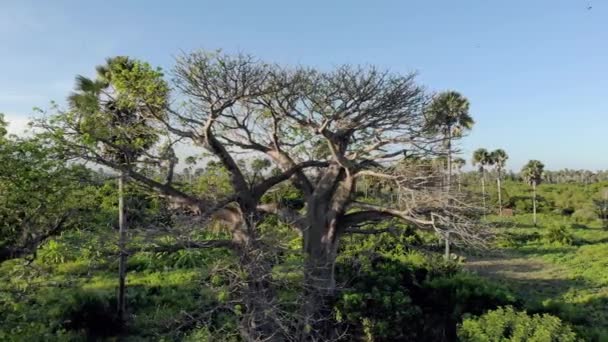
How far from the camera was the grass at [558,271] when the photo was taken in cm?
1327

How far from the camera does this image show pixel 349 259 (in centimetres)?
1548

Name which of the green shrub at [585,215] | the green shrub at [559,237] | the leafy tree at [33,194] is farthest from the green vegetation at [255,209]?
the green shrub at [585,215]

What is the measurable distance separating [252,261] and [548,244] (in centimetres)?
3143

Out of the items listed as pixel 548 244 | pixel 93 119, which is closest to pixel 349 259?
pixel 93 119

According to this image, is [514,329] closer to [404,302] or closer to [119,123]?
[404,302]

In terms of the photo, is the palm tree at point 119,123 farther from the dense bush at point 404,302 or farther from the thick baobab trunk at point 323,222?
the dense bush at point 404,302

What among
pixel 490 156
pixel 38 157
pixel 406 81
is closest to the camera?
pixel 38 157

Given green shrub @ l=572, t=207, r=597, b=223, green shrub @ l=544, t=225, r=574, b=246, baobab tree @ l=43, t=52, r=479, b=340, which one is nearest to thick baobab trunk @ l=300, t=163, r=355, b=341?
baobab tree @ l=43, t=52, r=479, b=340

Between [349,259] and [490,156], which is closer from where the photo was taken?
[349,259]

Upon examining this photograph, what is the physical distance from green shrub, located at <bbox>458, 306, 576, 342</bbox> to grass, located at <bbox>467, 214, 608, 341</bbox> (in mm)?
1078

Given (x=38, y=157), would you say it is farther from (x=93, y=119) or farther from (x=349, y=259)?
(x=349, y=259)

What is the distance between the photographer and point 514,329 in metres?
10.2

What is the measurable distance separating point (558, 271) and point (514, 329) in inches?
742

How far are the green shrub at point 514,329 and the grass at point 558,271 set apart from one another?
1078 mm
